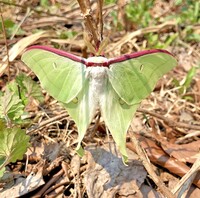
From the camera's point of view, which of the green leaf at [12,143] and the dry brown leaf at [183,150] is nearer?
the green leaf at [12,143]

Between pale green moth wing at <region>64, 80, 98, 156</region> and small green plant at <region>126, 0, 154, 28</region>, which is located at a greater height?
small green plant at <region>126, 0, 154, 28</region>

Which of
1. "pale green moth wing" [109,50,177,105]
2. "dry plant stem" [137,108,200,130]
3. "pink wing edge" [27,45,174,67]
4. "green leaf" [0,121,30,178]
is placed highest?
"pink wing edge" [27,45,174,67]

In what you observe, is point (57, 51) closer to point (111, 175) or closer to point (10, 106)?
point (10, 106)

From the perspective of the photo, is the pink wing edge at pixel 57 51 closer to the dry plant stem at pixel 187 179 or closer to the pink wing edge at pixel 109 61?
the pink wing edge at pixel 109 61

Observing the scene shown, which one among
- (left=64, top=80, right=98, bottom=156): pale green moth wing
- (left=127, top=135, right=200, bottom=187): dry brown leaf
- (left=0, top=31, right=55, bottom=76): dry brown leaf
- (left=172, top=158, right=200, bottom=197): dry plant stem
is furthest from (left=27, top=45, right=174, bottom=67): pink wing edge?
(left=0, top=31, right=55, bottom=76): dry brown leaf

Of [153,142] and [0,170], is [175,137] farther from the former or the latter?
[0,170]

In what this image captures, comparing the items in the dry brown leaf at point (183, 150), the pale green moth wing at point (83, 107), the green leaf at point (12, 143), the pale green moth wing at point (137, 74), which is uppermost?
the pale green moth wing at point (137, 74)

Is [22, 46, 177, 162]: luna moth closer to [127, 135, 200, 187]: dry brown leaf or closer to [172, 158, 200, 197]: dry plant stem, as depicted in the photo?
[172, 158, 200, 197]: dry plant stem

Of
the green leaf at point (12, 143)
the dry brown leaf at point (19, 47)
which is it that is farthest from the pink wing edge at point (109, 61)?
the dry brown leaf at point (19, 47)
